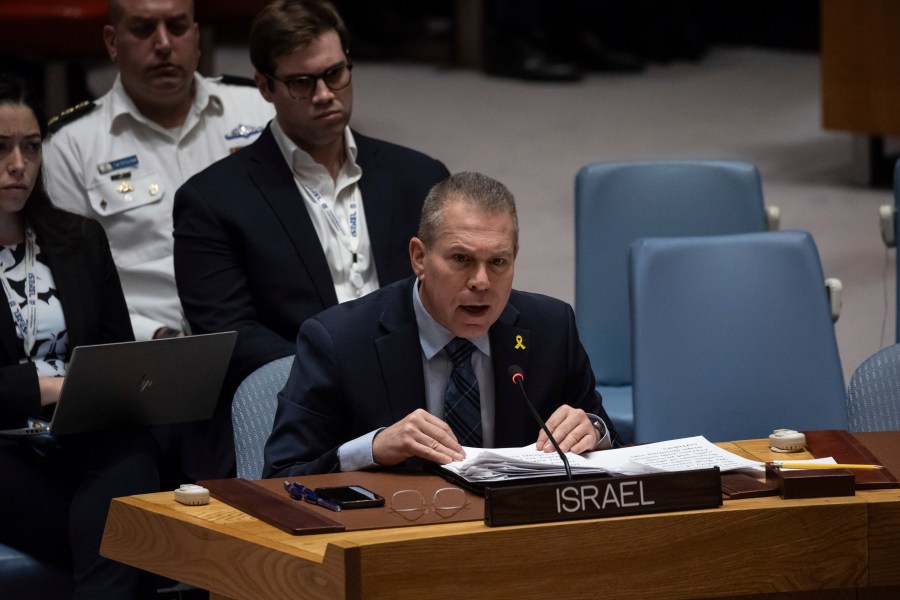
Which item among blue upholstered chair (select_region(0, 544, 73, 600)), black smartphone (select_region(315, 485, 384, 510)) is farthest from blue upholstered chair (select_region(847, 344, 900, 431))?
blue upholstered chair (select_region(0, 544, 73, 600))

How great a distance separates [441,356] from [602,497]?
594 millimetres

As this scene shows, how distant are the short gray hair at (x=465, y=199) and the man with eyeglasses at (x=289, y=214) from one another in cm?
78

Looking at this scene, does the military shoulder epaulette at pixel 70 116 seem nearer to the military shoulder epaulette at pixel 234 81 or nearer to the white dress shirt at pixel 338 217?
the military shoulder epaulette at pixel 234 81

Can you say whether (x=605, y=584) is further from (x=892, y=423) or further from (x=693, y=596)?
(x=892, y=423)

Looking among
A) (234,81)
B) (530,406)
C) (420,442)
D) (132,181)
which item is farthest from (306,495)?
(234,81)

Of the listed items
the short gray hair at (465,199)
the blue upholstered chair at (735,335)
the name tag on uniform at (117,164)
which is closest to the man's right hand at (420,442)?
the short gray hair at (465,199)

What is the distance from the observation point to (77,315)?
3021 mm

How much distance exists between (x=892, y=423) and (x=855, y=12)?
12.6ft

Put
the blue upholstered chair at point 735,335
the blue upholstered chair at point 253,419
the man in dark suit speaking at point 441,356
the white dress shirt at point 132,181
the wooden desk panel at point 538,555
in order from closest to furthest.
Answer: the wooden desk panel at point 538,555
the man in dark suit speaking at point 441,356
the blue upholstered chair at point 253,419
the blue upholstered chair at point 735,335
the white dress shirt at point 132,181

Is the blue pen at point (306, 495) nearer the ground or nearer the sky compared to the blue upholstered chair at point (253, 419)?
nearer the sky

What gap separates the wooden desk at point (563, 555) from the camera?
1880mm

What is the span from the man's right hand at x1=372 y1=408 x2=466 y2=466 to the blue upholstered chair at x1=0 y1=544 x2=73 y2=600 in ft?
2.65

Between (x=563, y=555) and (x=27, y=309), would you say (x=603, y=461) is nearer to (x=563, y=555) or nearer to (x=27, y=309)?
(x=563, y=555)

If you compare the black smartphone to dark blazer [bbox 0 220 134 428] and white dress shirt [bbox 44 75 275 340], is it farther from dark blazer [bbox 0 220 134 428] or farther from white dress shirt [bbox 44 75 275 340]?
white dress shirt [bbox 44 75 275 340]
